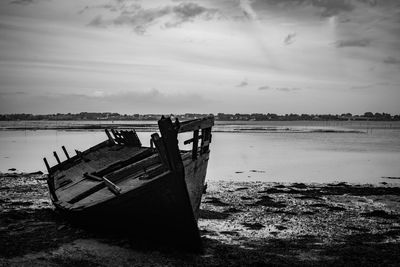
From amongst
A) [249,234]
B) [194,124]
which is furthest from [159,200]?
[249,234]

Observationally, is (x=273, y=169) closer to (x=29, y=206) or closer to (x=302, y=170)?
(x=302, y=170)

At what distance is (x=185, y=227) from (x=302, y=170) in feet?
50.9

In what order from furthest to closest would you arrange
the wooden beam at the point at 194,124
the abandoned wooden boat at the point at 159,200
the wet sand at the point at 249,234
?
the wooden beam at the point at 194,124, the wet sand at the point at 249,234, the abandoned wooden boat at the point at 159,200

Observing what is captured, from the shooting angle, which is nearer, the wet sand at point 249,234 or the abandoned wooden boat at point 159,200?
the abandoned wooden boat at point 159,200

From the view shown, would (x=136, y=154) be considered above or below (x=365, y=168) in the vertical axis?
above

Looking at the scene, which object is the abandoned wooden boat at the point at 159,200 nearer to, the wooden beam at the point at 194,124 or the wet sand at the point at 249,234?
the wooden beam at the point at 194,124

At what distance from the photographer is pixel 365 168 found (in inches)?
864

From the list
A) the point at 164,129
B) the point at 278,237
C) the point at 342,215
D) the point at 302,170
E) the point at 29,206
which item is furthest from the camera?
the point at 302,170

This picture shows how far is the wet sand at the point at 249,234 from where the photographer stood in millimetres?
6805

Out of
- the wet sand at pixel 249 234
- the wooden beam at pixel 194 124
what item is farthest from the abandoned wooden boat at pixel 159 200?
the wet sand at pixel 249 234

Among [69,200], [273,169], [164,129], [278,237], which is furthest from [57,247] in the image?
[273,169]

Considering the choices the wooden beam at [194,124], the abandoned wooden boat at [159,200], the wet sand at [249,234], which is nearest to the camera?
the abandoned wooden boat at [159,200]

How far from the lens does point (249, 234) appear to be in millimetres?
8680

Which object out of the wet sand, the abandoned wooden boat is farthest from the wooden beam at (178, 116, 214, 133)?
the wet sand
